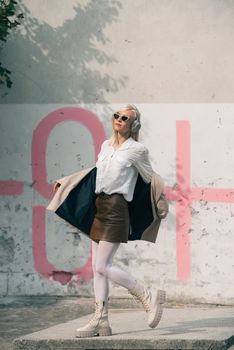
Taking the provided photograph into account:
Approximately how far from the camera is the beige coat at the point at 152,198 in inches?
271

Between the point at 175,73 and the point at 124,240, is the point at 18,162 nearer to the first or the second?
the point at 175,73

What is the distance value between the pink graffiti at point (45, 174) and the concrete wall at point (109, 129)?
0.03 ft

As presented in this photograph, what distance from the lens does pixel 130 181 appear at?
6816 mm

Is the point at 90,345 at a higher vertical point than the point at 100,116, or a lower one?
lower

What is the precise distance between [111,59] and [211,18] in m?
1.08

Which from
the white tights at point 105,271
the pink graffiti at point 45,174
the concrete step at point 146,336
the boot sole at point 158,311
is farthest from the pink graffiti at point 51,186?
the white tights at point 105,271

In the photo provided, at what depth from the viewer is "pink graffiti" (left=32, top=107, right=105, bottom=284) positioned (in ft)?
31.0

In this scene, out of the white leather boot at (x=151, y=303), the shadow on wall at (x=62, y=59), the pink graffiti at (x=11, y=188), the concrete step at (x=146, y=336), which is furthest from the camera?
the pink graffiti at (x=11, y=188)

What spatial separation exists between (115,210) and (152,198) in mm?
328

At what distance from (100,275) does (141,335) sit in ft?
1.72

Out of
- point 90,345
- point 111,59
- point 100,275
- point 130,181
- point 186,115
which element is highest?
point 111,59

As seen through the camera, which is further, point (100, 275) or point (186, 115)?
point (186, 115)

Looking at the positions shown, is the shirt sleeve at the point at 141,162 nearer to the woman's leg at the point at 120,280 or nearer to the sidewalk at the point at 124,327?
the woman's leg at the point at 120,280

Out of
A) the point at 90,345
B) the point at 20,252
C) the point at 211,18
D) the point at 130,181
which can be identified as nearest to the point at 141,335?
the point at 90,345
